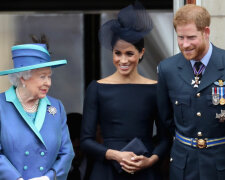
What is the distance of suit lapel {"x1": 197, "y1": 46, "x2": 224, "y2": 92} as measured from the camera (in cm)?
437

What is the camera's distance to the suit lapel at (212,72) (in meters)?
4.37

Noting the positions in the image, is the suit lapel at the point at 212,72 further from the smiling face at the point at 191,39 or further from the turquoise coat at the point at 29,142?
the turquoise coat at the point at 29,142

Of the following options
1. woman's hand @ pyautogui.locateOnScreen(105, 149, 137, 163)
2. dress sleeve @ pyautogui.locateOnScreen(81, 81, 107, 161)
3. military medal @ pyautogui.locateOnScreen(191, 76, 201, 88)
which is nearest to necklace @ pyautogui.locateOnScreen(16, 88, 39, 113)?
dress sleeve @ pyautogui.locateOnScreen(81, 81, 107, 161)

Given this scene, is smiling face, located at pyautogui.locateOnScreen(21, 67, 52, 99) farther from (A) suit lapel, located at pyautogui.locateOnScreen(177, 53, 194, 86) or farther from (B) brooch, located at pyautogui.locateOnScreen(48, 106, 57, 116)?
(A) suit lapel, located at pyautogui.locateOnScreen(177, 53, 194, 86)

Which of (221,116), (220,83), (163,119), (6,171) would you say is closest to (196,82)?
(220,83)

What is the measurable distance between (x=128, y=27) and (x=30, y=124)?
1.15 meters

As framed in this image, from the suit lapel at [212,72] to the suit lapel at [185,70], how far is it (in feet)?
0.32

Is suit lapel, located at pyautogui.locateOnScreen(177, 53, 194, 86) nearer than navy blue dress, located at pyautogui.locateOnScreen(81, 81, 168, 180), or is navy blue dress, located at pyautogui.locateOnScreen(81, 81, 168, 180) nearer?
suit lapel, located at pyautogui.locateOnScreen(177, 53, 194, 86)

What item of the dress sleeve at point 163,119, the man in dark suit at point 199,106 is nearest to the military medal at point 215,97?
the man in dark suit at point 199,106

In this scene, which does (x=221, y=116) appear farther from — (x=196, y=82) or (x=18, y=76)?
(x=18, y=76)

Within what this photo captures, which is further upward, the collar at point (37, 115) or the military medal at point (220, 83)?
the military medal at point (220, 83)

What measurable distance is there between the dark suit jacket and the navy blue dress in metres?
0.33

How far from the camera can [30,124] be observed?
13.8 ft

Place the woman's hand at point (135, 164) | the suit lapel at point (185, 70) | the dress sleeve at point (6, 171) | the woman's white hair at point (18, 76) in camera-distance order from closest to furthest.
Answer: the dress sleeve at point (6, 171)
the woman's white hair at point (18, 76)
the suit lapel at point (185, 70)
the woman's hand at point (135, 164)
